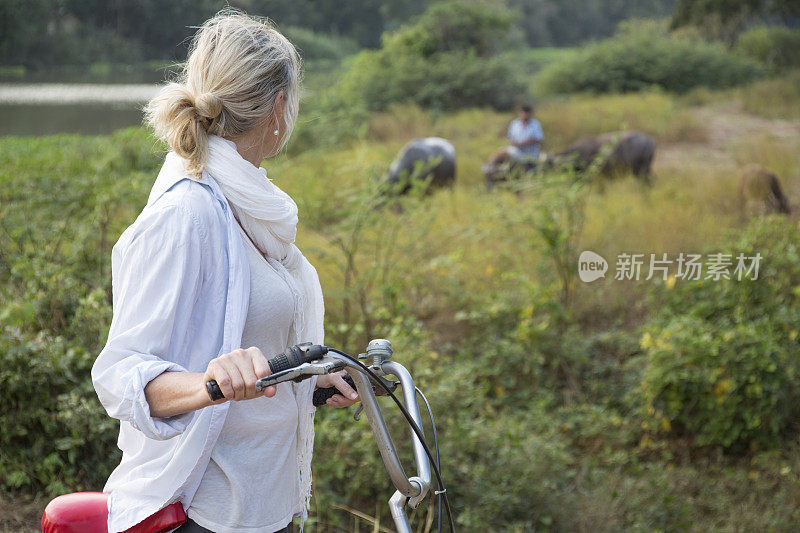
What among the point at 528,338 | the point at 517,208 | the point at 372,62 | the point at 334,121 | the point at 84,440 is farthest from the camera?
the point at 372,62

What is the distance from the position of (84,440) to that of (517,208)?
403 cm

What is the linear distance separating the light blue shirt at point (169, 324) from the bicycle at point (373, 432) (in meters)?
0.08

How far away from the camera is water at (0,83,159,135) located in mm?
7418

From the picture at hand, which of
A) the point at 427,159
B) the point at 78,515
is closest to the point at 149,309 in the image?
the point at 78,515

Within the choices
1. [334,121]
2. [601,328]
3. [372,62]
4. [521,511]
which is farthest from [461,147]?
[521,511]

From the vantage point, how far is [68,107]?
803cm

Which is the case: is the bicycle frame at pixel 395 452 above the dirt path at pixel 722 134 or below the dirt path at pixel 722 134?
above

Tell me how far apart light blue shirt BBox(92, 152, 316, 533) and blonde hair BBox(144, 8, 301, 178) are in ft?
0.21

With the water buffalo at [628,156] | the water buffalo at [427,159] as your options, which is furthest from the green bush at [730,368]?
the water buffalo at [427,159]

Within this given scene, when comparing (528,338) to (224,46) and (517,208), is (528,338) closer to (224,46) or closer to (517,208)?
(517,208)

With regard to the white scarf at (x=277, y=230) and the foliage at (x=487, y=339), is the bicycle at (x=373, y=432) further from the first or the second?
the foliage at (x=487, y=339)

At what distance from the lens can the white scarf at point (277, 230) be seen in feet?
4.99

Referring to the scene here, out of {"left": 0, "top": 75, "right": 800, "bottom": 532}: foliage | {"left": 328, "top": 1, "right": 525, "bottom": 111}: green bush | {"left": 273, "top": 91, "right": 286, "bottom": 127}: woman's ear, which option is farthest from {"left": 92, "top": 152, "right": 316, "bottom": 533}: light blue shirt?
{"left": 328, "top": 1, "right": 525, "bottom": 111}: green bush

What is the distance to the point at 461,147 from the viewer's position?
41.2 feet
